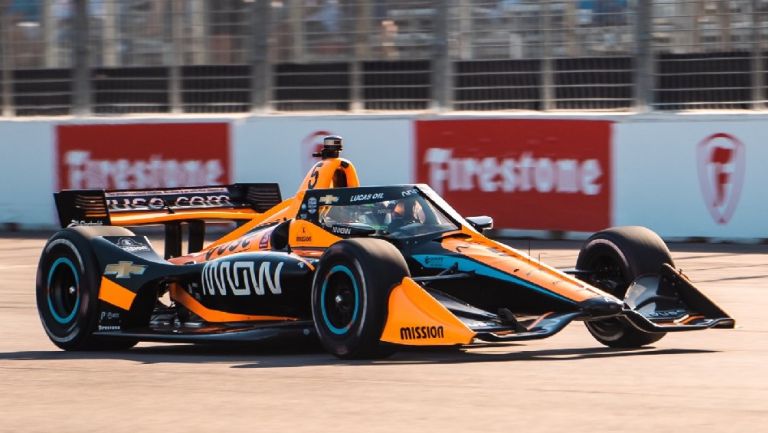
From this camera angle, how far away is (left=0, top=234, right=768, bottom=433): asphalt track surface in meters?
6.21

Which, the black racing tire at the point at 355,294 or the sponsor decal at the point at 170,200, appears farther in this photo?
the sponsor decal at the point at 170,200

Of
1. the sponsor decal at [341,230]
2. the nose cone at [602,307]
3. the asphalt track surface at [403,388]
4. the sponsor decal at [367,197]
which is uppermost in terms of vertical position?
the sponsor decal at [367,197]

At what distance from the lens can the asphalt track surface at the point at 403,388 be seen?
621 centimetres

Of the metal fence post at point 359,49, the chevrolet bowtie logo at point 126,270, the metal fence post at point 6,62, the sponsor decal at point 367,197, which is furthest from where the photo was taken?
the metal fence post at point 6,62

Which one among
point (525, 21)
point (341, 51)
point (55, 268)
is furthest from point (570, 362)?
point (341, 51)

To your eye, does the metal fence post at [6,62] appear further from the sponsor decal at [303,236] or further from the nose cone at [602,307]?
the nose cone at [602,307]

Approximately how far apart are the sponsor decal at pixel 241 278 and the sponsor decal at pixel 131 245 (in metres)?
0.54

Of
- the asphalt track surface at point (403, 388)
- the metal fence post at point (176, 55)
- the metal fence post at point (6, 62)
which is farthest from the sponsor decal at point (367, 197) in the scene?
the metal fence post at point (6, 62)

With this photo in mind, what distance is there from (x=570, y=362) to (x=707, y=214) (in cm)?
830

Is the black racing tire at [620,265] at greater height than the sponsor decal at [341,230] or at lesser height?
lesser

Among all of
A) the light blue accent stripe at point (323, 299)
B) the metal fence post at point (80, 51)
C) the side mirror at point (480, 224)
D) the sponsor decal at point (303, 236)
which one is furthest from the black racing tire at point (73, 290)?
the metal fence post at point (80, 51)

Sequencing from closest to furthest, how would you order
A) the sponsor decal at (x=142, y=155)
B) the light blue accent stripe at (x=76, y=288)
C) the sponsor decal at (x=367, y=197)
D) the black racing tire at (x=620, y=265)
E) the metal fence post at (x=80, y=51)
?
1. the black racing tire at (x=620, y=265)
2. the sponsor decal at (x=367, y=197)
3. the light blue accent stripe at (x=76, y=288)
4. the sponsor decal at (x=142, y=155)
5. the metal fence post at (x=80, y=51)

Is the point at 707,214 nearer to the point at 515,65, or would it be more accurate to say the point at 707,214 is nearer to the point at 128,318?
the point at 515,65

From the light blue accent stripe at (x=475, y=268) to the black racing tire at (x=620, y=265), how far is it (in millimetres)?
588
